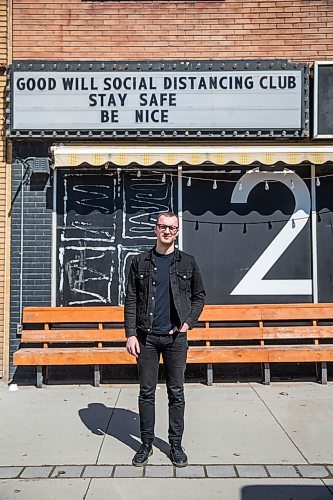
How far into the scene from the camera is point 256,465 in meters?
4.42

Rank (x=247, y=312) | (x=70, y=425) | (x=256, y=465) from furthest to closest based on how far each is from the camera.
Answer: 1. (x=247, y=312)
2. (x=70, y=425)
3. (x=256, y=465)

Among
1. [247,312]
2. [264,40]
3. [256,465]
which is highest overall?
[264,40]

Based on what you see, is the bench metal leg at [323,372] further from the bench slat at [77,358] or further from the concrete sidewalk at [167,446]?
the bench slat at [77,358]

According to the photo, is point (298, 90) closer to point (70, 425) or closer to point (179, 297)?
point (179, 297)

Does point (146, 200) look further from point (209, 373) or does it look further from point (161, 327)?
point (161, 327)

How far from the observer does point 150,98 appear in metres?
7.30

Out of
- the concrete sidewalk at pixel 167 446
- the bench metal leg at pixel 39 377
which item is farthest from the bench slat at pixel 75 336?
the concrete sidewalk at pixel 167 446

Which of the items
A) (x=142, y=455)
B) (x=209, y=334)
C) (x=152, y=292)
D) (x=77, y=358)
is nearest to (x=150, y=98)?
(x=209, y=334)

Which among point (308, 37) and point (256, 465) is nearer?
point (256, 465)

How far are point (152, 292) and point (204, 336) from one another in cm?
276

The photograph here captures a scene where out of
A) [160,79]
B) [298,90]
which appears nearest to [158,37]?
[160,79]

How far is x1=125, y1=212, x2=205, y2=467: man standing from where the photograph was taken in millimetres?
4469

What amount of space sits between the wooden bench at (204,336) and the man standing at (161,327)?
234cm

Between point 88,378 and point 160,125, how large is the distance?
11.7 feet
